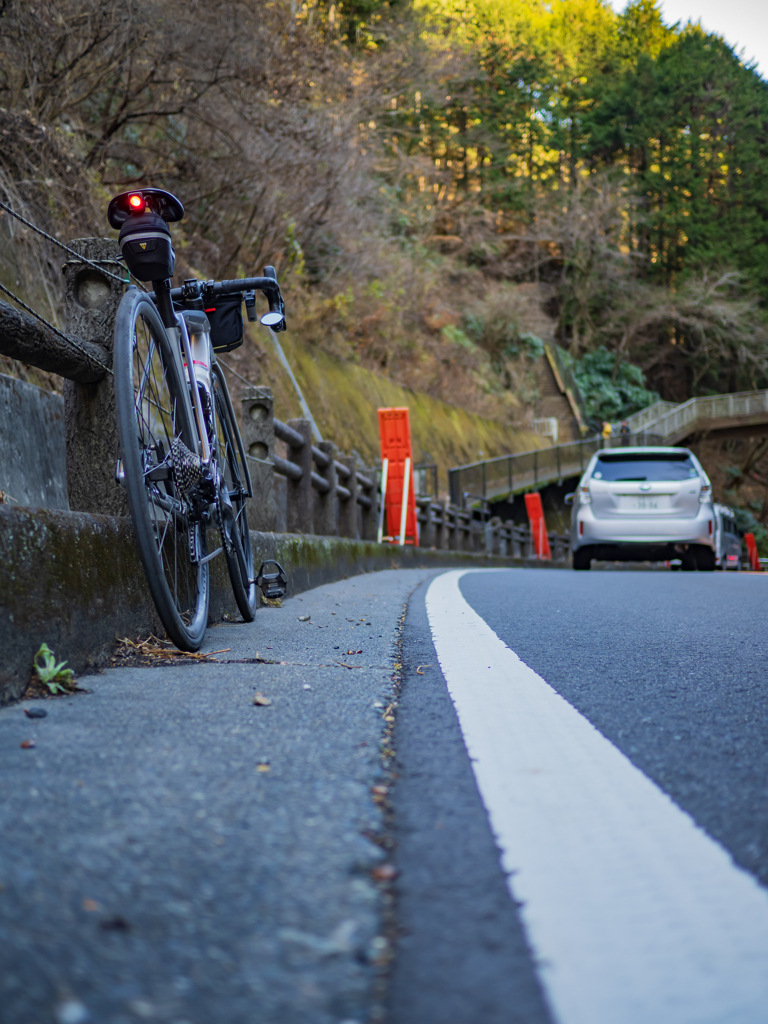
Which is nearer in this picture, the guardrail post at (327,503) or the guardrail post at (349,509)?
the guardrail post at (327,503)

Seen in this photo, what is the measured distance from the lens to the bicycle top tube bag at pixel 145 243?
10.3 feet

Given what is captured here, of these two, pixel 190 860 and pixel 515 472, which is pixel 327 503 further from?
pixel 515 472

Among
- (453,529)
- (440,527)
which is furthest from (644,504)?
(453,529)

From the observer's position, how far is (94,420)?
340cm

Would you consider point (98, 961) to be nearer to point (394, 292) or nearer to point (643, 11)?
point (394, 292)

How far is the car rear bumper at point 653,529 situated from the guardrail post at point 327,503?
3.71 m

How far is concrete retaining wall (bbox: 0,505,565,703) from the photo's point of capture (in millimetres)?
2180

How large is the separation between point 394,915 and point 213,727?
0.98 metres

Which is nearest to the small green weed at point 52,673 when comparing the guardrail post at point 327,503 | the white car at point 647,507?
the guardrail post at point 327,503

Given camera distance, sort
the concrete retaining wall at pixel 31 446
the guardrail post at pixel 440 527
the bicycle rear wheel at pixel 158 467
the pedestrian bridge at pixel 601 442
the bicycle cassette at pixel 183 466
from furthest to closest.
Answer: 1. the pedestrian bridge at pixel 601 442
2. the guardrail post at pixel 440 527
3. the concrete retaining wall at pixel 31 446
4. the bicycle cassette at pixel 183 466
5. the bicycle rear wheel at pixel 158 467

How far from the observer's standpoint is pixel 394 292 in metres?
24.5

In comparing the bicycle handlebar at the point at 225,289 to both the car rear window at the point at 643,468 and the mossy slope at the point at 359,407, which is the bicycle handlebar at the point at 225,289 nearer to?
the car rear window at the point at 643,468

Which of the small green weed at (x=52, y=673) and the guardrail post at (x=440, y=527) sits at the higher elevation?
the guardrail post at (x=440, y=527)

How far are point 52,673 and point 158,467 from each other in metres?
0.80
